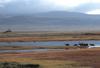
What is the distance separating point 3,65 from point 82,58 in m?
13.1

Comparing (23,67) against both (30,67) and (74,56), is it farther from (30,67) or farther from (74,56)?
(74,56)

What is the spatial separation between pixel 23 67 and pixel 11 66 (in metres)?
1.33

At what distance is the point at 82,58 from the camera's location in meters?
45.8

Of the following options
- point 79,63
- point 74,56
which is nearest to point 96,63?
point 79,63

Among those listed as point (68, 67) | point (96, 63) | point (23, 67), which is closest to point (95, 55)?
point (96, 63)

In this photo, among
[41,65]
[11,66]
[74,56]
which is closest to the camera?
[11,66]

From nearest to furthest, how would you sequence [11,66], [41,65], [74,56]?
[11,66] < [41,65] < [74,56]

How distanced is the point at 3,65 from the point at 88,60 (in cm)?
1201

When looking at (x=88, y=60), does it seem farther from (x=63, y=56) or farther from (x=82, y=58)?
(x=63, y=56)

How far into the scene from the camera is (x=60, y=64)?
39812mm

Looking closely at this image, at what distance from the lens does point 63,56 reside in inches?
1930

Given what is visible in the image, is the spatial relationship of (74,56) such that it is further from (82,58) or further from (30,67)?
(30,67)

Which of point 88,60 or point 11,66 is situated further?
point 88,60

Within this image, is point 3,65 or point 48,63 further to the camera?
point 48,63
